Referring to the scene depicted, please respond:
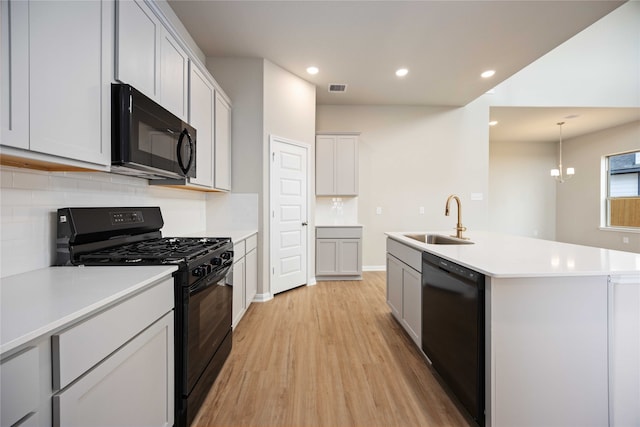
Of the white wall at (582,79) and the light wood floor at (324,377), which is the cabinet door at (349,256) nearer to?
the light wood floor at (324,377)

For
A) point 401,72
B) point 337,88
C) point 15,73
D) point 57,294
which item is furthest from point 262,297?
point 401,72

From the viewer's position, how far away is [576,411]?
1341 millimetres

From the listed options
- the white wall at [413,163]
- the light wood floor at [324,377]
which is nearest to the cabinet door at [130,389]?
the light wood floor at [324,377]

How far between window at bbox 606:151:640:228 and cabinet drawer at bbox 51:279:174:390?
8.28 metres

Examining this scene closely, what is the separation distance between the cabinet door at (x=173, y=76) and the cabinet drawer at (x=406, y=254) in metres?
2.12

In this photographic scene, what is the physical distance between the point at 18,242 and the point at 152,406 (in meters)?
0.92

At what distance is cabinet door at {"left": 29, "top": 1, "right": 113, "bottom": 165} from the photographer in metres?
1.02

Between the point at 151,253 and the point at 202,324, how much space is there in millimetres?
488

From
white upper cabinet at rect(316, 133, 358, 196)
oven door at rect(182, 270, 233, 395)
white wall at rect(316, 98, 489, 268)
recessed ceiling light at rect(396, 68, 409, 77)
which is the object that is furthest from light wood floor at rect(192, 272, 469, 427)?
recessed ceiling light at rect(396, 68, 409, 77)

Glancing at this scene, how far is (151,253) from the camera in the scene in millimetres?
1558

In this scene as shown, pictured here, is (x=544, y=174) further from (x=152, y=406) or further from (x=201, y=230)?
(x=152, y=406)

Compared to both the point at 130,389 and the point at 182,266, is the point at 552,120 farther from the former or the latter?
the point at 130,389

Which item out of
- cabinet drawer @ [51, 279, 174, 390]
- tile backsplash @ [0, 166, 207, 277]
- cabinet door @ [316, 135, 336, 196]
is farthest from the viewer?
cabinet door @ [316, 135, 336, 196]

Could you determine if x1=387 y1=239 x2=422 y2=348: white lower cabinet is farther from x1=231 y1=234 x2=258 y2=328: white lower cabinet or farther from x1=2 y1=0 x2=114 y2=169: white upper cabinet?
x1=2 y1=0 x2=114 y2=169: white upper cabinet
